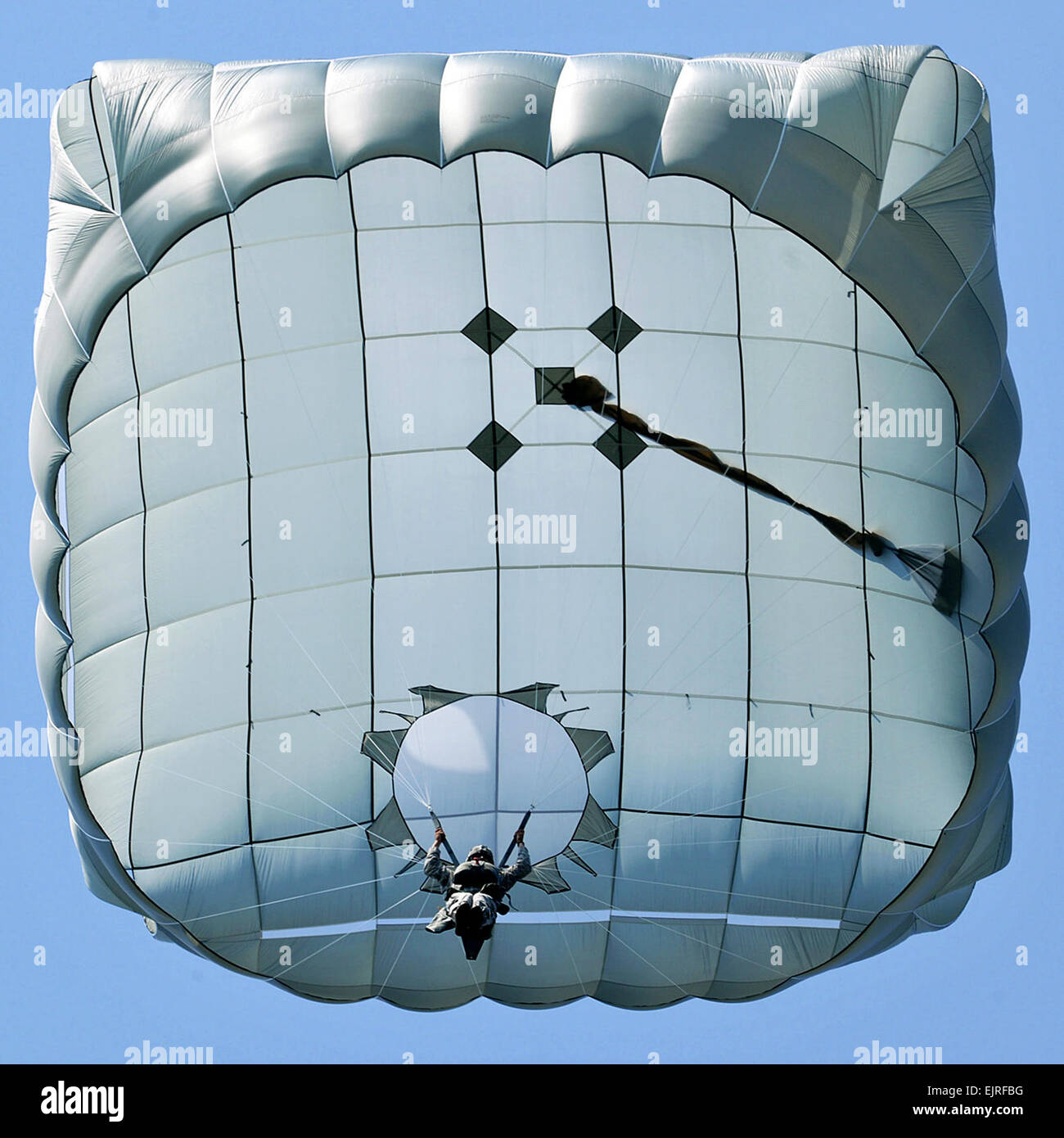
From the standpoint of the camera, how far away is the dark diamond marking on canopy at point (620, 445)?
15508mm

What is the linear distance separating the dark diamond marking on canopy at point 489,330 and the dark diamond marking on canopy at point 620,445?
3.25 feet

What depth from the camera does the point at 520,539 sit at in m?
15.5

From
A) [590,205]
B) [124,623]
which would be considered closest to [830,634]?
[590,205]

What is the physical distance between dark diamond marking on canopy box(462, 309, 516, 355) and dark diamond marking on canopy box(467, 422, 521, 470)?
57 cm

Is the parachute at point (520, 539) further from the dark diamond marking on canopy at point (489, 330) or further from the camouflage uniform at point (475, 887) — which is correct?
the camouflage uniform at point (475, 887)

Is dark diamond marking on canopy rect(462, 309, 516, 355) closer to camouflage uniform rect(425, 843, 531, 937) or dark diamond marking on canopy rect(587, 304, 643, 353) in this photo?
dark diamond marking on canopy rect(587, 304, 643, 353)

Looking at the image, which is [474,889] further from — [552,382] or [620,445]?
[552,382]

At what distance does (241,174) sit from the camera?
14.7 meters

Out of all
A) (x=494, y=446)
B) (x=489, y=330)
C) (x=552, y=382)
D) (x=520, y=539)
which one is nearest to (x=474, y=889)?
(x=520, y=539)

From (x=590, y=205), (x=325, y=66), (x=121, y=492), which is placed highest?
A: (x=325, y=66)

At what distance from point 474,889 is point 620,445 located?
10.9 feet

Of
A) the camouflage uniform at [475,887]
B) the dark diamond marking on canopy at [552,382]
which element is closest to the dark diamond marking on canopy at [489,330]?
the dark diamond marking on canopy at [552,382]
